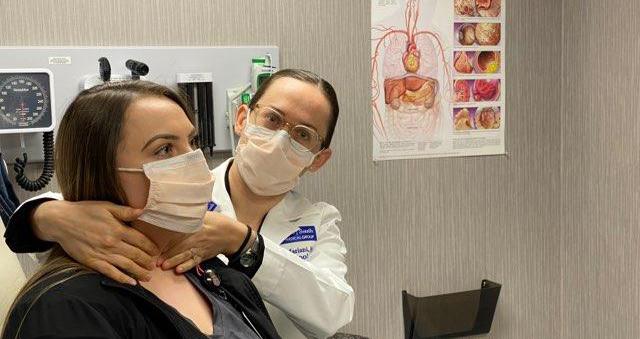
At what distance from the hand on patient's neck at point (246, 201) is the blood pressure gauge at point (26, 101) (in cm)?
50

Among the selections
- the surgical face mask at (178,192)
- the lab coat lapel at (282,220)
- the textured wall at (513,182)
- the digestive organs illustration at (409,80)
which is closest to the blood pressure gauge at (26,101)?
the textured wall at (513,182)

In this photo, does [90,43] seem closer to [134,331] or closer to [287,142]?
[287,142]

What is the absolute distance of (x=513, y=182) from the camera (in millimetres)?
2488

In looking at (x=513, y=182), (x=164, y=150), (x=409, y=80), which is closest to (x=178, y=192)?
(x=164, y=150)

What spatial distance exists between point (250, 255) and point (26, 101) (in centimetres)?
75

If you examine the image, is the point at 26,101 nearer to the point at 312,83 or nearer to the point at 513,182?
the point at 312,83

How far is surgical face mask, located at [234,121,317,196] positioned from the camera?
168 centimetres

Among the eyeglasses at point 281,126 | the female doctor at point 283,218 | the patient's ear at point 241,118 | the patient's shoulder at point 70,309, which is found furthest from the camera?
the patient's ear at point 241,118

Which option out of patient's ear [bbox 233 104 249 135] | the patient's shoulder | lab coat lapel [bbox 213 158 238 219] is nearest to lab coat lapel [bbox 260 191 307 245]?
lab coat lapel [bbox 213 158 238 219]

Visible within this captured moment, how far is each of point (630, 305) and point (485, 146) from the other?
74 centimetres

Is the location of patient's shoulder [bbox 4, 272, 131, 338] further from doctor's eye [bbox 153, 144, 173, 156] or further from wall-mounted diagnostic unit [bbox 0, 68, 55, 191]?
wall-mounted diagnostic unit [bbox 0, 68, 55, 191]

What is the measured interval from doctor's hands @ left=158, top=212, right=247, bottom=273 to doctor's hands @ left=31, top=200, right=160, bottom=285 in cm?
12

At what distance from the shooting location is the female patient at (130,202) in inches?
39.0

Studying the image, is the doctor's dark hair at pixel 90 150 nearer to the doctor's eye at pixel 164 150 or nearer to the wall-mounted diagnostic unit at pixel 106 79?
the doctor's eye at pixel 164 150
